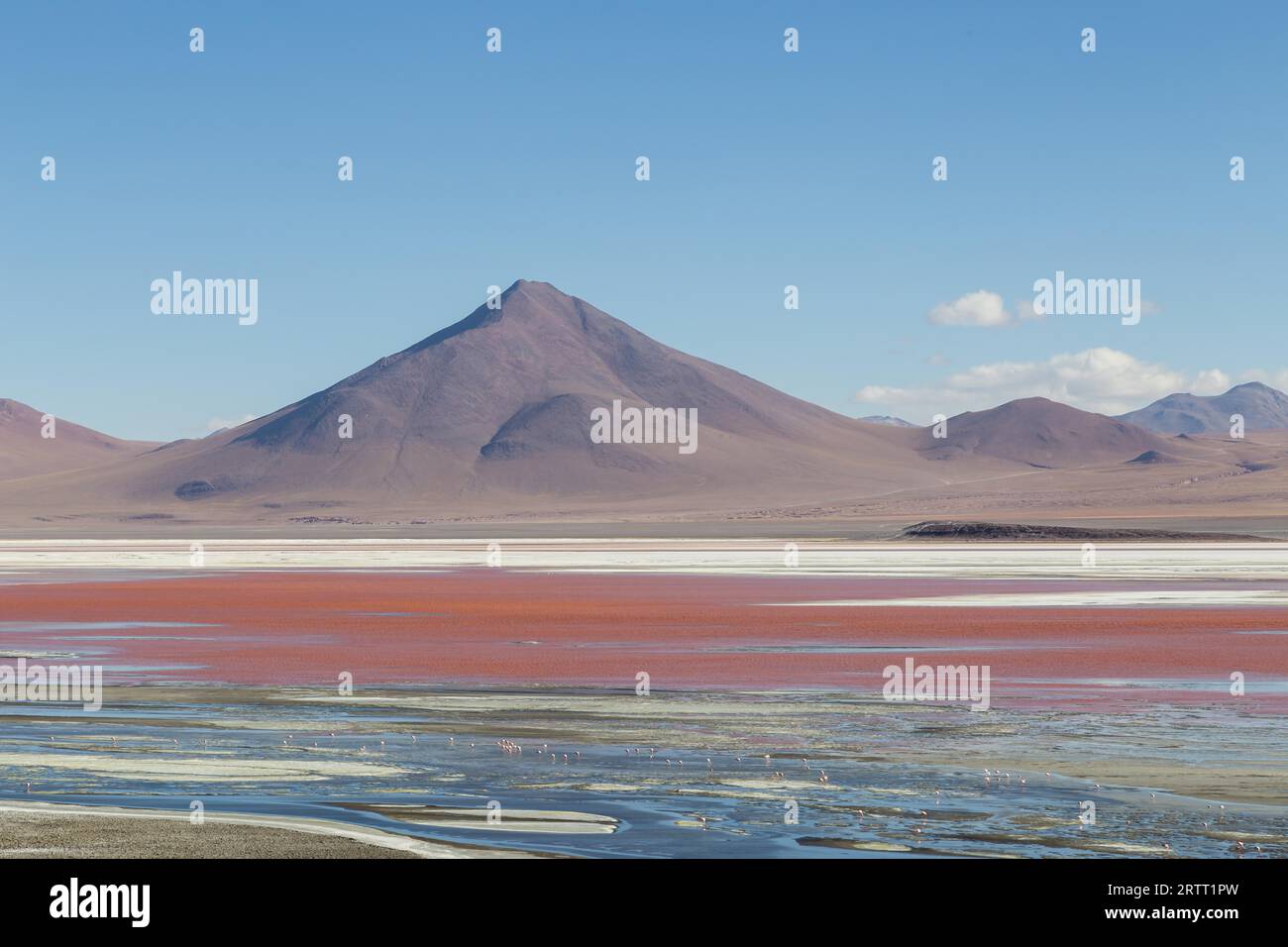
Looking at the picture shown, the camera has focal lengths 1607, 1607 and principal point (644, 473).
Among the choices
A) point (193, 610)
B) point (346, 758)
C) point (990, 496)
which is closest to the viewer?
point (346, 758)

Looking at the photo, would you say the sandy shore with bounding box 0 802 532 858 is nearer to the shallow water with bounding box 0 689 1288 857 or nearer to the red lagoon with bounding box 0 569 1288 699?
the shallow water with bounding box 0 689 1288 857

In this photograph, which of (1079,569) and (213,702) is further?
(1079,569)

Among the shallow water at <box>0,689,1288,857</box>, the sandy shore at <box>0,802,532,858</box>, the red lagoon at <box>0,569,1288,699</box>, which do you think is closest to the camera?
the sandy shore at <box>0,802,532,858</box>

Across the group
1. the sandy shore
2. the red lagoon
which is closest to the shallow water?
the sandy shore

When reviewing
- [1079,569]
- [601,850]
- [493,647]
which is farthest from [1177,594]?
[601,850]

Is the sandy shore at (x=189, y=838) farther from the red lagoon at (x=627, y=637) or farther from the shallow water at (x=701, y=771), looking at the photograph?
the red lagoon at (x=627, y=637)

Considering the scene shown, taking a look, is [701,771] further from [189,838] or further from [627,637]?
[627,637]
